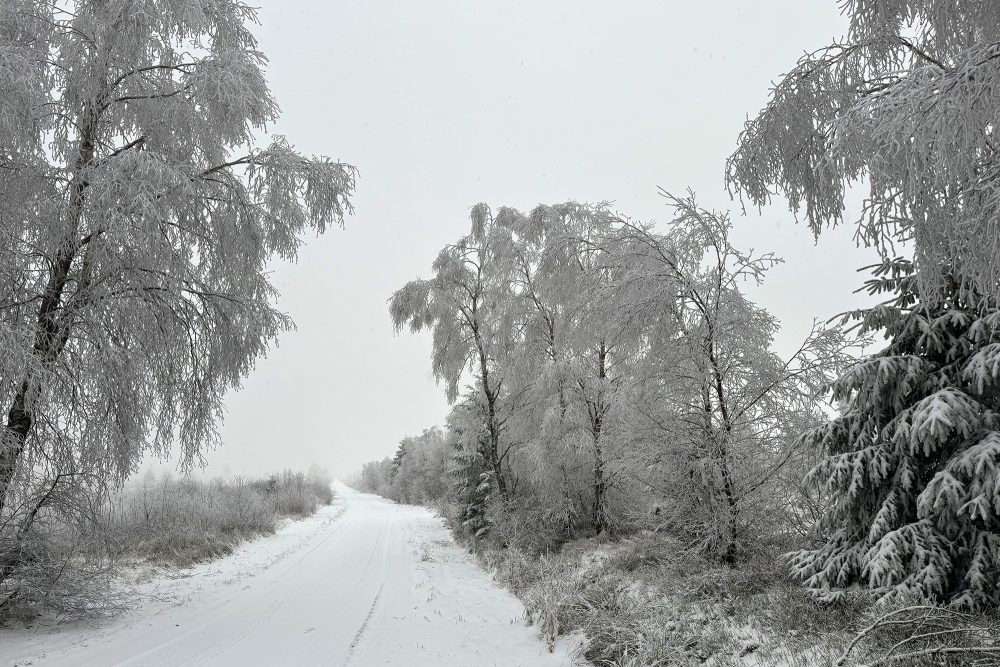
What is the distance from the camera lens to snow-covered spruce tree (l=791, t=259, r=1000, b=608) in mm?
3475

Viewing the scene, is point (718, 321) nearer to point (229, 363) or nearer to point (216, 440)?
point (229, 363)

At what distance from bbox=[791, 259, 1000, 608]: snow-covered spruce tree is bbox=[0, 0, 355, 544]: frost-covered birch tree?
20.9 feet

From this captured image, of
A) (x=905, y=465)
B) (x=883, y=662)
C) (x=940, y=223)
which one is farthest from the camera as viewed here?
(x=905, y=465)

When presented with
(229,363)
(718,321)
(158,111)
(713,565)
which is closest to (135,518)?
(229,363)

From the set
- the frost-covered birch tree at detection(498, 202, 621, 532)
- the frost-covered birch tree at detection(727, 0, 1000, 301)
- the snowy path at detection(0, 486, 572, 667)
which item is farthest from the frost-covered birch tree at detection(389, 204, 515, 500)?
the frost-covered birch tree at detection(727, 0, 1000, 301)

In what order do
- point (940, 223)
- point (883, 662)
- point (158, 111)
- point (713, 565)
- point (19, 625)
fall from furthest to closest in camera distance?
point (158, 111) < point (713, 565) < point (19, 625) < point (940, 223) < point (883, 662)

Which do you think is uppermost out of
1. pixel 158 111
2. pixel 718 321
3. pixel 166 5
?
pixel 166 5

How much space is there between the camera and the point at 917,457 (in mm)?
4172

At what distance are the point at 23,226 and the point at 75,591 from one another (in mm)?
4197

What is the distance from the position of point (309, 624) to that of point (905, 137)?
7.39 metres

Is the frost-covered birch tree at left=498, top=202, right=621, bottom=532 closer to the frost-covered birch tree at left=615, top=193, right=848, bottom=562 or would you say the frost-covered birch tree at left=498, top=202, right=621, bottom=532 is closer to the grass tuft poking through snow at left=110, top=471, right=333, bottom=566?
the frost-covered birch tree at left=615, top=193, right=848, bottom=562

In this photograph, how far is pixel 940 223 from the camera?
9.71ft

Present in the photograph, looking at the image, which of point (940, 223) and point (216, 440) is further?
point (216, 440)

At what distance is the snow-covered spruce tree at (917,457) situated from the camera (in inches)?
137
